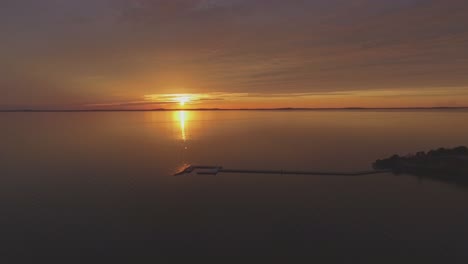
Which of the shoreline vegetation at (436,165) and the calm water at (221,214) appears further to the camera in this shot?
the shoreline vegetation at (436,165)

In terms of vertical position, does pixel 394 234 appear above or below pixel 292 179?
below

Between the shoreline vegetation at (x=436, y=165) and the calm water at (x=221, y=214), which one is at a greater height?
the shoreline vegetation at (x=436, y=165)

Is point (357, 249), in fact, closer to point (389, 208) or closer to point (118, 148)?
point (389, 208)

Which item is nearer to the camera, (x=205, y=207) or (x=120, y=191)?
(x=205, y=207)

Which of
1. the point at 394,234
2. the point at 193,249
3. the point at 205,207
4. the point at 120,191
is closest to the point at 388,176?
the point at 394,234

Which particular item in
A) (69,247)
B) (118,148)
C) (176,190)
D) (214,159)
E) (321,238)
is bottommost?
(321,238)

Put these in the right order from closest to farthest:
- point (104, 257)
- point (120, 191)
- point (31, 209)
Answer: point (104, 257) → point (31, 209) → point (120, 191)

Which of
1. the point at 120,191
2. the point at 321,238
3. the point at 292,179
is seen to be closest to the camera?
the point at 321,238

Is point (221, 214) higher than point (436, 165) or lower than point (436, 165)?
lower

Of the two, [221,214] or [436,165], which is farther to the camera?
[436,165]
